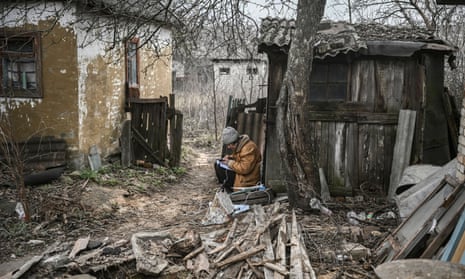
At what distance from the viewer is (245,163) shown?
314 inches

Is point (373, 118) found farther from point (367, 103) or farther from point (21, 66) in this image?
point (21, 66)

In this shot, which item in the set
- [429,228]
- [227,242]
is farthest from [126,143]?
[429,228]

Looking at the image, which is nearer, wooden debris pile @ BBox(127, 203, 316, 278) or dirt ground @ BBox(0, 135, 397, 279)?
wooden debris pile @ BBox(127, 203, 316, 278)

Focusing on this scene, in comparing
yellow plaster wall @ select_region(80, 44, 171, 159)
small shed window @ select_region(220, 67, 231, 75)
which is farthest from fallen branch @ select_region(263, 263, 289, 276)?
small shed window @ select_region(220, 67, 231, 75)

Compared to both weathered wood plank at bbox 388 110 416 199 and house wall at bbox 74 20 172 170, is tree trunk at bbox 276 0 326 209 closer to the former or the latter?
weathered wood plank at bbox 388 110 416 199

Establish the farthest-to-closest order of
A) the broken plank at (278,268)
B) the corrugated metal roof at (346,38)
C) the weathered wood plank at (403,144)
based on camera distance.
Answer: the weathered wood plank at (403,144)
the corrugated metal roof at (346,38)
the broken plank at (278,268)

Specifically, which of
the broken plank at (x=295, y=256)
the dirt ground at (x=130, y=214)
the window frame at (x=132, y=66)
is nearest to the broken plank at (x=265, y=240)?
the broken plank at (x=295, y=256)

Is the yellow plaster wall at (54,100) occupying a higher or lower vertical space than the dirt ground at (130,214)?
higher

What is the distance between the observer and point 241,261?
15.6 feet

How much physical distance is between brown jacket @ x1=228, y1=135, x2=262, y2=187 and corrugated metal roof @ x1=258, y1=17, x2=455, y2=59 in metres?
1.73

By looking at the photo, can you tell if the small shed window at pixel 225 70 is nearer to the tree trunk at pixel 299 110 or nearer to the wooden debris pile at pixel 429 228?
the tree trunk at pixel 299 110

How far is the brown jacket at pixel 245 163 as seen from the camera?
26.2 ft

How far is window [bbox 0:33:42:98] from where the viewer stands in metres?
8.98

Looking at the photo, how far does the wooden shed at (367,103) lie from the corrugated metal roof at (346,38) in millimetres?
20
